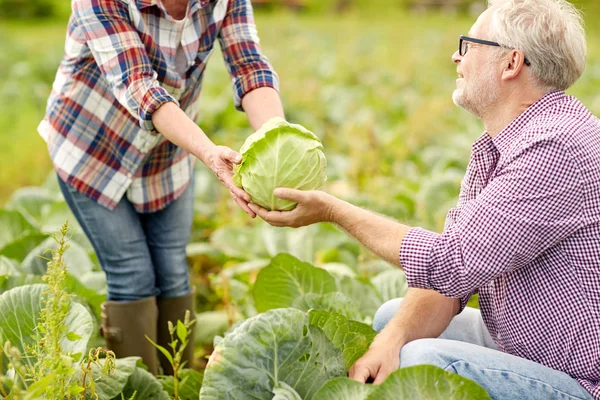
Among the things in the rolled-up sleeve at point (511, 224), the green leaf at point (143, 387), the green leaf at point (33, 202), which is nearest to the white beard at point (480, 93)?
the rolled-up sleeve at point (511, 224)

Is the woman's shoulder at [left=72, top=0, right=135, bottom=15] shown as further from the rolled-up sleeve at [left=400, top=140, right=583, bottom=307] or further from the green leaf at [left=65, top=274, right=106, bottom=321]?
the rolled-up sleeve at [left=400, top=140, right=583, bottom=307]

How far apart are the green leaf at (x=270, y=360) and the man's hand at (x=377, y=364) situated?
73mm

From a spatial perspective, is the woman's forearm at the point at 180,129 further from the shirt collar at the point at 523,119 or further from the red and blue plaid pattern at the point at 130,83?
the shirt collar at the point at 523,119

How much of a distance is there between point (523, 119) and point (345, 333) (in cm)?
94

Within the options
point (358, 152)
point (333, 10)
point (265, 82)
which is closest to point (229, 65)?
point (265, 82)

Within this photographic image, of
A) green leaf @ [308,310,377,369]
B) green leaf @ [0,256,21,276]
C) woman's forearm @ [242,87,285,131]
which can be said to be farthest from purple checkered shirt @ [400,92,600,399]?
green leaf @ [0,256,21,276]

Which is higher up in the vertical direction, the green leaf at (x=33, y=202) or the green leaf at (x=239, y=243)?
the green leaf at (x=33, y=202)

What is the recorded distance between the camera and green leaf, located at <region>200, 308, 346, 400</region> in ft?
7.80

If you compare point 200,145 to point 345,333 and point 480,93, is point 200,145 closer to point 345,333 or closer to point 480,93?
point 345,333

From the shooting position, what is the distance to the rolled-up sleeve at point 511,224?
2232 mm

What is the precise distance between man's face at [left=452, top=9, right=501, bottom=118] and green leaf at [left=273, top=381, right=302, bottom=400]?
44.1 inches

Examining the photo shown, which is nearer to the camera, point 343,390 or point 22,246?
point 343,390

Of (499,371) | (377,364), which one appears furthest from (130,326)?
(499,371)

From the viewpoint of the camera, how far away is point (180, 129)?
2.65 m
